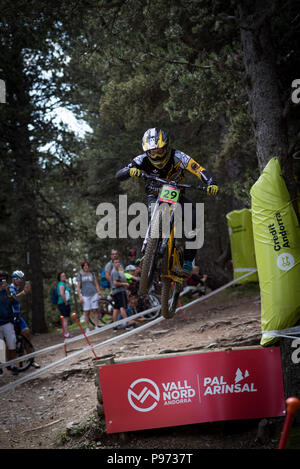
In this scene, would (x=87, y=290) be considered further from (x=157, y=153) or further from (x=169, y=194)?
(x=157, y=153)

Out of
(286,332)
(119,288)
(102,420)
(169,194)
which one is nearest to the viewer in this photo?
(286,332)

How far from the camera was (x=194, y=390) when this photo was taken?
5.65 metres

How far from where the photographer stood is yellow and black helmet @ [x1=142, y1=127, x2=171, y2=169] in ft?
17.7

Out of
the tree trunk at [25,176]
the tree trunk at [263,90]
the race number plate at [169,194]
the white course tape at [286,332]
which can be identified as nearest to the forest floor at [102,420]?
the white course tape at [286,332]

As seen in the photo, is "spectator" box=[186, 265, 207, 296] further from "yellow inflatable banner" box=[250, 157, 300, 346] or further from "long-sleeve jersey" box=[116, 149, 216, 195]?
"long-sleeve jersey" box=[116, 149, 216, 195]

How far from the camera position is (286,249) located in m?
5.55

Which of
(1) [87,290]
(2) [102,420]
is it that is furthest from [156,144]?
(1) [87,290]

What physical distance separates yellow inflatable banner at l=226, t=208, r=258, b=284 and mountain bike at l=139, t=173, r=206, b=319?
25.0 feet

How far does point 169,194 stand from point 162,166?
393mm

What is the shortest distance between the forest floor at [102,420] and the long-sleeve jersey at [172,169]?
2282 millimetres

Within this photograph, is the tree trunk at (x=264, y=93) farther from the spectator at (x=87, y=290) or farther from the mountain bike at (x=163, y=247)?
the spectator at (x=87, y=290)

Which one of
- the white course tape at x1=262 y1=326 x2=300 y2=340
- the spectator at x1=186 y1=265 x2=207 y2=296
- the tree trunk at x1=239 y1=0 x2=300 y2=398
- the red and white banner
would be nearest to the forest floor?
the red and white banner

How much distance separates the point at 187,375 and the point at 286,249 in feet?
6.56
